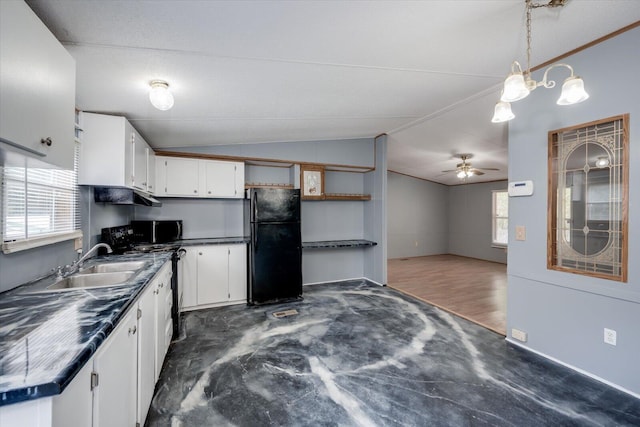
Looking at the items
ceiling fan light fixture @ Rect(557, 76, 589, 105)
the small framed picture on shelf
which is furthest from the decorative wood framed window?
the small framed picture on shelf

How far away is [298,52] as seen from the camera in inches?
79.5

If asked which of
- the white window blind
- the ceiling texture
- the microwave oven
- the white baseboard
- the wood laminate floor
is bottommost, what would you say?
the white baseboard

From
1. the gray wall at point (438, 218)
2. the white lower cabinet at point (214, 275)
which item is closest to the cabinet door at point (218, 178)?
the white lower cabinet at point (214, 275)

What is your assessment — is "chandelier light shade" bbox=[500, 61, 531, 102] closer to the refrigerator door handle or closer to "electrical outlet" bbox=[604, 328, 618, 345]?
"electrical outlet" bbox=[604, 328, 618, 345]

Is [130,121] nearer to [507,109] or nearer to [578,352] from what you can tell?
[507,109]

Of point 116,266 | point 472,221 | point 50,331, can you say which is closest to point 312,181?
point 116,266

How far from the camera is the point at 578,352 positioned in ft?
7.70

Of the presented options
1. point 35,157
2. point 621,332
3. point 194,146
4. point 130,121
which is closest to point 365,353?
point 621,332

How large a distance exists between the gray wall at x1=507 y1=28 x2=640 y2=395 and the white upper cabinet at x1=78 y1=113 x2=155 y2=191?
12.2ft

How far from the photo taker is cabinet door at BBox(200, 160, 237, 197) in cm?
412

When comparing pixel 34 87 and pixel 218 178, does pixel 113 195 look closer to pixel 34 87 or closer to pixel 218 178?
pixel 218 178

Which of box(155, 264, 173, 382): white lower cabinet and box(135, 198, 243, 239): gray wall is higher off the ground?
box(135, 198, 243, 239): gray wall

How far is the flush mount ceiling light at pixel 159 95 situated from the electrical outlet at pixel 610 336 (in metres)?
3.71

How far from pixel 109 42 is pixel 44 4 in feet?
1.07
